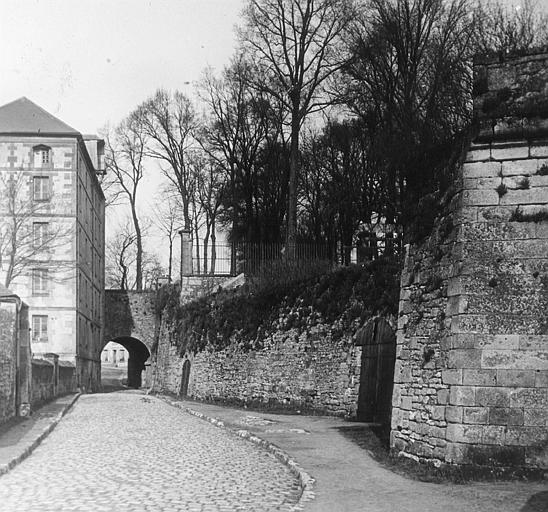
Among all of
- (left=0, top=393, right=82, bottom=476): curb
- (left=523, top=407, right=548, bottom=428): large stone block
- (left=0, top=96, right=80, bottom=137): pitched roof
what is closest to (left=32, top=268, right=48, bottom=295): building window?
(left=0, top=96, right=80, bottom=137): pitched roof

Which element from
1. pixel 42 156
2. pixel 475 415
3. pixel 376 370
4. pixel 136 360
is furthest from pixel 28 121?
pixel 475 415

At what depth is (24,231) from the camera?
121 feet

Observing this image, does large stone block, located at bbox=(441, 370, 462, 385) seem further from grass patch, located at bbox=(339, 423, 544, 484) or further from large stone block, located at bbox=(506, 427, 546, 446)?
grass patch, located at bbox=(339, 423, 544, 484)

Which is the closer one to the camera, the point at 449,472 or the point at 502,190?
the point at 449,472

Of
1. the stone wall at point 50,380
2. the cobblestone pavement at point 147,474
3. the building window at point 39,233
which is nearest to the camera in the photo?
the cobblestone pavement at point 147,474

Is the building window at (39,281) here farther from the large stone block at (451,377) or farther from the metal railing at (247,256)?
the large stone block at (451,377)

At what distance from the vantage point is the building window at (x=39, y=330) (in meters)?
37.7

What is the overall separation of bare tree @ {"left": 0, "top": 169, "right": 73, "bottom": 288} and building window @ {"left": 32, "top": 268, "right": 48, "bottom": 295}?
1.28 feet

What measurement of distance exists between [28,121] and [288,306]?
71.3 ft

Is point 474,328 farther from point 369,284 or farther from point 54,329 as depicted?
point 54,329

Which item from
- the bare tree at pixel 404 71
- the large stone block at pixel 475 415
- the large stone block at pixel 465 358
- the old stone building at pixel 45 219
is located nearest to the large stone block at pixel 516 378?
the large stone block at pixel 465 358

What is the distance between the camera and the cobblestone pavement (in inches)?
321

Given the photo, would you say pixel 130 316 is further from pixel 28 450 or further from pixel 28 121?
pixel 28 450

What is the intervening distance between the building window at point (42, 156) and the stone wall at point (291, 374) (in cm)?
1454
